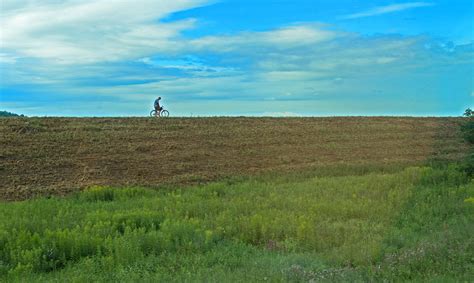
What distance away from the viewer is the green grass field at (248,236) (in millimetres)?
8070

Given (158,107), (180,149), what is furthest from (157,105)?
(180,149)

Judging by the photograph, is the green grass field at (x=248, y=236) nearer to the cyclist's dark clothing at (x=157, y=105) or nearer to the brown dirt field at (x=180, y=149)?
the brown dirt field at (x=180, y=149)

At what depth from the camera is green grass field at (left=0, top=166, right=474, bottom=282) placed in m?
8.07

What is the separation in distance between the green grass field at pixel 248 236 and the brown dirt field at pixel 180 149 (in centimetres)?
273


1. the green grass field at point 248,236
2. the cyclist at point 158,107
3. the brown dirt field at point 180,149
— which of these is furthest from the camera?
the cyclist at point 158,107

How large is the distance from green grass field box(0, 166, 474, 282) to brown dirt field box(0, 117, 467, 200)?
2.73 metres

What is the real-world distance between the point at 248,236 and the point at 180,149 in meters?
11.7

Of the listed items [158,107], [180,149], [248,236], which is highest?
[158,107]

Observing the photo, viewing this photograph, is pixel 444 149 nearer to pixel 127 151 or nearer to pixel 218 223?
pixel 127 151

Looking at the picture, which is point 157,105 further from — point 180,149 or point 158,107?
point 180,149

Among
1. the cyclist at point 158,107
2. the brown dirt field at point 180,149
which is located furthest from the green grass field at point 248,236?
the cyclist at point 158,107

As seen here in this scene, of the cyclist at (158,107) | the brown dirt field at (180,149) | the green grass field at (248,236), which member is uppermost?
the cyclist at (158,107)

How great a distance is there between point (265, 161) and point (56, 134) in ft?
27.3

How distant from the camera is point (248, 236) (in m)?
10.5
